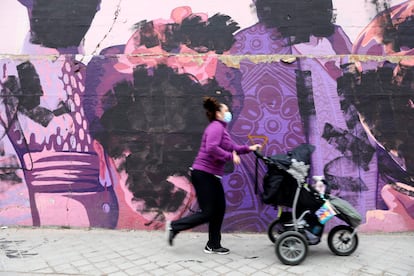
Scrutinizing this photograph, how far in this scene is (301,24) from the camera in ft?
A: 17.2

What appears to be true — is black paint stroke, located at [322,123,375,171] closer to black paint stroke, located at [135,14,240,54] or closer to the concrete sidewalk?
the concrete sidewalk

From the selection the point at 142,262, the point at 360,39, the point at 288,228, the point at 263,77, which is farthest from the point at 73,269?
the point at 360,39

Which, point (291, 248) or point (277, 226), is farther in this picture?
point (277, 226)

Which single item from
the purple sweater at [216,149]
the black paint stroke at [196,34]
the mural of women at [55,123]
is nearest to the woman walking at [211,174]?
the purple sweater at [216,149]

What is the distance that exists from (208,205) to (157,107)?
171cm

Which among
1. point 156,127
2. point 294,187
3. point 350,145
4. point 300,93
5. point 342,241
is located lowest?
point 342,241

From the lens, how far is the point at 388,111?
17.0 ft

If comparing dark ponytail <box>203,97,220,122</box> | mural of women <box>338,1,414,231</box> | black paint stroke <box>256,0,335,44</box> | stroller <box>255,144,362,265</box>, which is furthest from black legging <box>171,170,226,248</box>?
black paint stroke <box>256,0,335,44</box>

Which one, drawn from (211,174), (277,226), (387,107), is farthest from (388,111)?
(211,174)

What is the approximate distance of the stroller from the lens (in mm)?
4070

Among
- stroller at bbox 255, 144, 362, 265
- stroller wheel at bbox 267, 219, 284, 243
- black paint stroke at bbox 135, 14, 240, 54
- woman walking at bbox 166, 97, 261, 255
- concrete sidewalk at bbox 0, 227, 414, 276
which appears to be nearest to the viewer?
concrete sidewalk at bbox 0, 227, 414, 276

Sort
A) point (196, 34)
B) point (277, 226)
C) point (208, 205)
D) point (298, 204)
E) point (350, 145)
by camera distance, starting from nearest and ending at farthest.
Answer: point (298, 204) < point (208, 205) < point (277, 226) < point (350, 145) < point (196, 34)

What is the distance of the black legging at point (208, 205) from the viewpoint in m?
4.30

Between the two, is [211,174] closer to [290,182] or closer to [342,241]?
[290,182]
